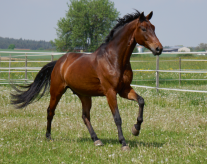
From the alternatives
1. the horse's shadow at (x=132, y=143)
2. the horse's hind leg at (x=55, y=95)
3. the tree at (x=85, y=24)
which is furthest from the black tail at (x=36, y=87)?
the tree at (x=85, y=24)

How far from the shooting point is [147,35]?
4117mm

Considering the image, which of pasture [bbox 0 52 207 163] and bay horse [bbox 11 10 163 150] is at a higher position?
bay horse [bbox 11 10 163 150]

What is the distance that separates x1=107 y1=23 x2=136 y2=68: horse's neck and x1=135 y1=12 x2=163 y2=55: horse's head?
0.53 ft

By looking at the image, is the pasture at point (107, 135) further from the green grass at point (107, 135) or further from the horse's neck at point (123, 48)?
the horse's neck at point (123, 48)

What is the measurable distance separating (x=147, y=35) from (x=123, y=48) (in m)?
0.51

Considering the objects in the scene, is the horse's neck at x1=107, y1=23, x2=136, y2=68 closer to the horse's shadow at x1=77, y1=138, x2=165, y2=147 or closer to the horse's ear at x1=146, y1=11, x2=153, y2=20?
the horse's ear at x1=146, y1=11, x2=153, y2=20

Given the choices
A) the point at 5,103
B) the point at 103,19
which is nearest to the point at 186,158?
the point at 5,103

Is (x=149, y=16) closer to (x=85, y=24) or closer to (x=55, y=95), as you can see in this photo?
(x=55, y=95)

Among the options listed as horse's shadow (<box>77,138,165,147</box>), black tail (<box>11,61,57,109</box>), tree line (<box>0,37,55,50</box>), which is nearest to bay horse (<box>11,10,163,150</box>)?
horse's shadow (<box>77,138,165,147</box>)

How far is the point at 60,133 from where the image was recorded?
5652mm

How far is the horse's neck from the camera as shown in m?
4.42

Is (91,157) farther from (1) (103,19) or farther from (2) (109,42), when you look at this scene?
(1) (103,19)

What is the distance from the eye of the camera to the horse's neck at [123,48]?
4.42m

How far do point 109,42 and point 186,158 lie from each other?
7.43 feet
